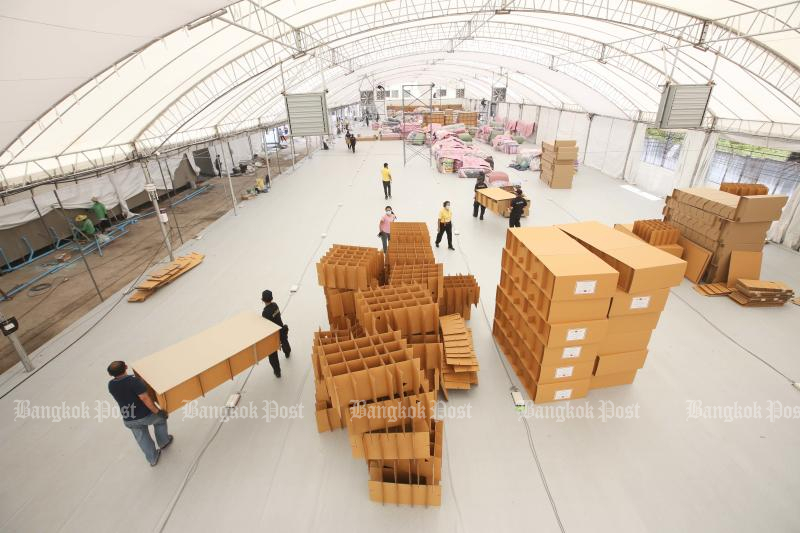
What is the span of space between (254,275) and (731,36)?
1598cm

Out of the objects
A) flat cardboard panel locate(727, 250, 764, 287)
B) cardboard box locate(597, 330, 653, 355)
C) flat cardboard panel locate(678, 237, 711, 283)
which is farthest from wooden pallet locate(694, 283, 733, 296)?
cardboard box locate(597, 330, 653, 355)

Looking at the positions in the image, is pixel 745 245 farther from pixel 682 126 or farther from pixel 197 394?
pixel 197 394

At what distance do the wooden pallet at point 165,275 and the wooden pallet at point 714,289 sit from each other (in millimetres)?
13338

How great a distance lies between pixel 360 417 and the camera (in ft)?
13.0

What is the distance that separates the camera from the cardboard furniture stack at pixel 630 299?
15.7 ft

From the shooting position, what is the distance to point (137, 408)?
14.3 ft

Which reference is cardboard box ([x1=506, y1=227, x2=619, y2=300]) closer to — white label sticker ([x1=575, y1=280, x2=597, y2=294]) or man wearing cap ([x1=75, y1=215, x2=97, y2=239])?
white label sticker ([x1=575, y1=280, x2=597, y2=294])

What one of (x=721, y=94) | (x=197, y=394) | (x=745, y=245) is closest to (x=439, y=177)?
(x=721, y=94)

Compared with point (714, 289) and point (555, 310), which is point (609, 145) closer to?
point (714, 289)

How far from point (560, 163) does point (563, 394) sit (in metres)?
14.1

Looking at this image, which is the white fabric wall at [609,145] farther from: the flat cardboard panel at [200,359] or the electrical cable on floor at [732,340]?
the flat cardboard panel at [200,359]

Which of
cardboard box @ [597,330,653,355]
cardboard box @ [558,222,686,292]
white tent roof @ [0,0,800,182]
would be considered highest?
white tent roof @ [0,0,800,182]

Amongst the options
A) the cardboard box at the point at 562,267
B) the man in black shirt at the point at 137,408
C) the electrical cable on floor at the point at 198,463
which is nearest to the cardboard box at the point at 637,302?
the cardboard box at the point at 562,267

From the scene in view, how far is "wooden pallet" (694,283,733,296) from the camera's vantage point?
805 cm
